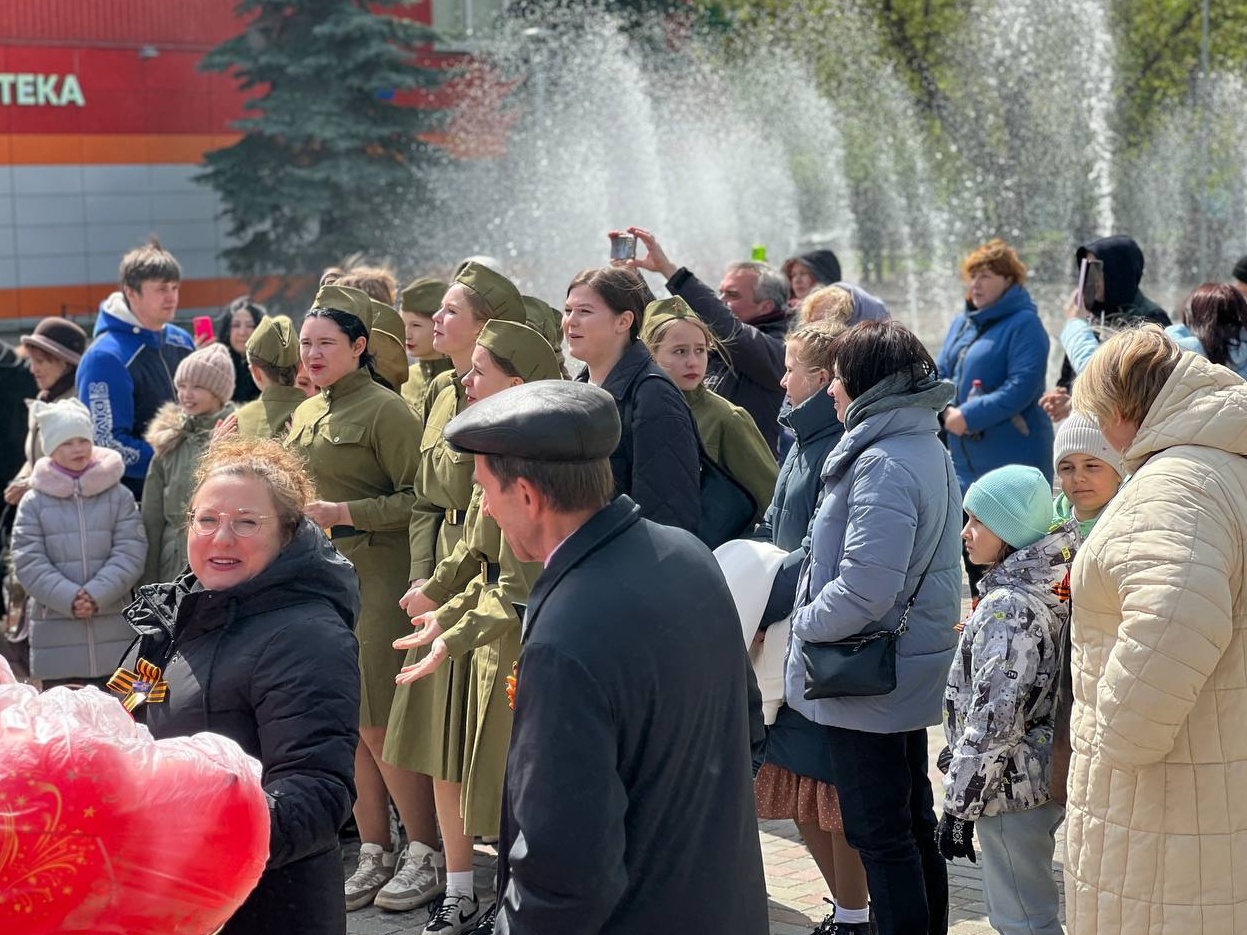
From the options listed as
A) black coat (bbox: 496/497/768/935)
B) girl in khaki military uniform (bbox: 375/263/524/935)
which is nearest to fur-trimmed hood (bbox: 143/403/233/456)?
girl in khaki military uniform (bbox: 375/263/524/935)

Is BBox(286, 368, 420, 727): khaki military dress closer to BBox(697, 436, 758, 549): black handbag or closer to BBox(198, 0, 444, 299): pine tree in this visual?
BBox(697, 436, 758, 549): black handbag

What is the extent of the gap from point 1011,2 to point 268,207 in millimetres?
14340

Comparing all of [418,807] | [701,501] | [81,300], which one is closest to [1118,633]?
[701,501]

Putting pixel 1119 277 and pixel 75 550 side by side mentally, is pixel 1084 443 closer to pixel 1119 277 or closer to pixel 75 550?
pixel 1119 277

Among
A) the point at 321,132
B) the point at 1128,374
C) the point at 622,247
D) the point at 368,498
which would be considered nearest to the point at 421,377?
the point at 368,498

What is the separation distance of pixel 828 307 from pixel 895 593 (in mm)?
1810

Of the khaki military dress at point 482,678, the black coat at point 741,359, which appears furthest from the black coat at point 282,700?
the black coat at point 741,359

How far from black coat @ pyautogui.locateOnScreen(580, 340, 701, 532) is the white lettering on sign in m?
24.8

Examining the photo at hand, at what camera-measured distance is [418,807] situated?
5.82 m

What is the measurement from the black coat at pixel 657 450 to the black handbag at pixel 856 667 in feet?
2.26

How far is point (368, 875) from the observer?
5836 mm

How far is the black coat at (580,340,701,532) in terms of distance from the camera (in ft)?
16.3

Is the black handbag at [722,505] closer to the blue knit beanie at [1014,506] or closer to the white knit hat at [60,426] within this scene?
the blue knit beanie at [1014,506]

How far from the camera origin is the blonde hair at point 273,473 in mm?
3508
